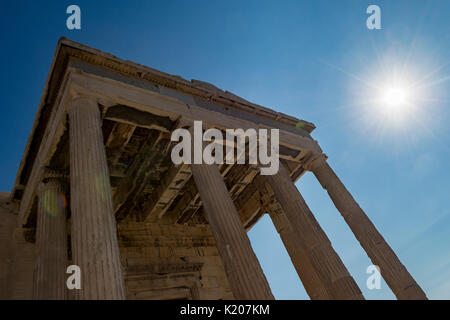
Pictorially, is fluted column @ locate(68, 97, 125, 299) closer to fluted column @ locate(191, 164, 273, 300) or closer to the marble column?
fluted column @ locate(191, 164, 273, 300)

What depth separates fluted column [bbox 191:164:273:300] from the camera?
829 centimetres

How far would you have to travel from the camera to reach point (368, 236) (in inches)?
507

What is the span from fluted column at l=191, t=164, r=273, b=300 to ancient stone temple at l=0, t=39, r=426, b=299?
3cm

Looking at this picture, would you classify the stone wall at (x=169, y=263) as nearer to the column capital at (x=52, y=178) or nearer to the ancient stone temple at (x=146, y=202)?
the ancient stone temple at (x=146, y=202)

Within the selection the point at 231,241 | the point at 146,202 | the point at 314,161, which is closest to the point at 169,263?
the point at 146,202

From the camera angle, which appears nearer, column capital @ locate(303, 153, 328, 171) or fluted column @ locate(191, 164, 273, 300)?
fluted column @ locate(191, 164, 273, 300)

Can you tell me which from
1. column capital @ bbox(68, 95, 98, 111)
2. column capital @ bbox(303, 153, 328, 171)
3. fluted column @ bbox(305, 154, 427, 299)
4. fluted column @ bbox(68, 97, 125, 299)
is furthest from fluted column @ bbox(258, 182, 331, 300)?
fluted column @ bbox(68, 97, 125, 299)

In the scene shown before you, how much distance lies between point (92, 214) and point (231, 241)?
381 cm

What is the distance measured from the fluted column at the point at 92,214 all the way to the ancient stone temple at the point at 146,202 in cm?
3

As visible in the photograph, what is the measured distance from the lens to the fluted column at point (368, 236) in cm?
1158
